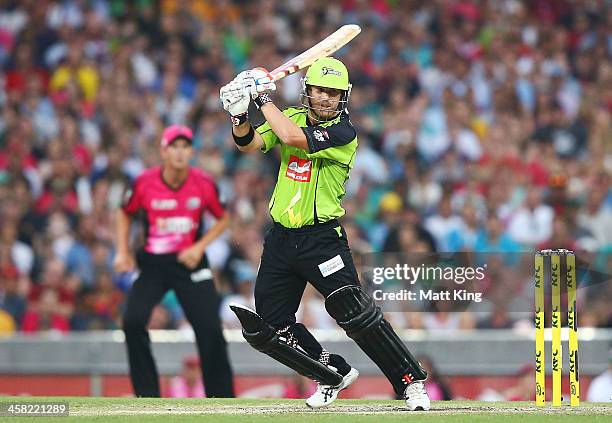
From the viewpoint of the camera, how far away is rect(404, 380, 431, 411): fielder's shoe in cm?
754

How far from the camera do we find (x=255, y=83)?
7449mm

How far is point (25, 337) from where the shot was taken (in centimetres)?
1195

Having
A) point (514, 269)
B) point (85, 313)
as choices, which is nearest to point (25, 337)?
point (85, 313)

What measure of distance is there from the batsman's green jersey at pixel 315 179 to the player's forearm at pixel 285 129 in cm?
10

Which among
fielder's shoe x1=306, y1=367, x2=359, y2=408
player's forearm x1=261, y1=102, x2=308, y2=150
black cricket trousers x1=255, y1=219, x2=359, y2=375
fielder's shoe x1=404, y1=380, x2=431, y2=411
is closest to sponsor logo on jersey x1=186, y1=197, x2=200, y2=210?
black cricket trousers x1=255, y1=219, x2=359, y2=375

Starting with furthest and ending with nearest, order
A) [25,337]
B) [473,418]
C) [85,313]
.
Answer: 1. [85,313]
2. [25,337]
3. [473,418]

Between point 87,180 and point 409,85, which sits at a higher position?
point 409,85

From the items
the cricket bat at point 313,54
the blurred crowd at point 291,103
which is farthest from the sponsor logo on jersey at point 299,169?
the blurred crowd at point 291,103

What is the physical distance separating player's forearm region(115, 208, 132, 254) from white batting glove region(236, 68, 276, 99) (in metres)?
3.11

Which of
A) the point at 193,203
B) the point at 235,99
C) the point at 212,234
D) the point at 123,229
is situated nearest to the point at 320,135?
the point at 235,99

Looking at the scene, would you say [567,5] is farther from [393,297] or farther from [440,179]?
[393,297]

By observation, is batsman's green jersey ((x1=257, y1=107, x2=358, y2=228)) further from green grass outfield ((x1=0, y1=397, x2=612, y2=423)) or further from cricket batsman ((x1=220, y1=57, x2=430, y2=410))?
green grass outfield ((x1=0, y1=397, x2=612, y2=423))

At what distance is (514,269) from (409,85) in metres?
7.88

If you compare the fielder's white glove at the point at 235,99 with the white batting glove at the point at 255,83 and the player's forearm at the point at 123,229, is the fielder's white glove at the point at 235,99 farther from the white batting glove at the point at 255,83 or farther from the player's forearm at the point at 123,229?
the player's forearm at the point at 123,229
